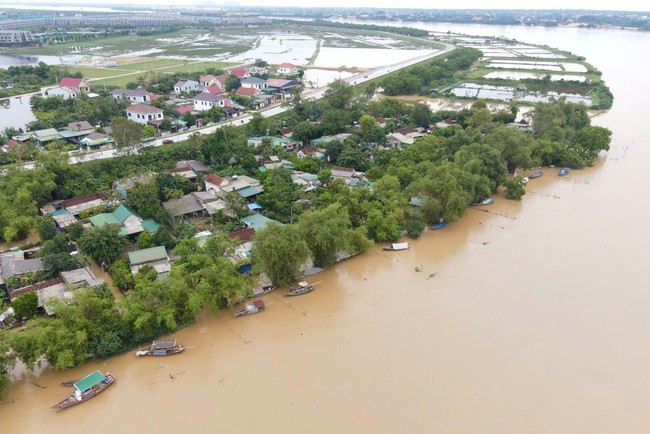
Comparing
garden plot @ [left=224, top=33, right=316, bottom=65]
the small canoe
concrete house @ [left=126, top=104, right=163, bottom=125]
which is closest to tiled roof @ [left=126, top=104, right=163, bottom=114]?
concrete house @ [left=126, top=104, right=163, bottom=125]

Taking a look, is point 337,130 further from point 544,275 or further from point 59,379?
point 59,379

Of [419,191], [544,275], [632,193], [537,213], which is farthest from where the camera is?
[632,193]

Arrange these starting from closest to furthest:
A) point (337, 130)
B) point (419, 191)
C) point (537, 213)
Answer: point (419, 191), point (537, 213), point (337, 130)

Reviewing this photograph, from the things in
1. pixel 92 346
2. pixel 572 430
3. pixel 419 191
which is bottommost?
pixel 572 430

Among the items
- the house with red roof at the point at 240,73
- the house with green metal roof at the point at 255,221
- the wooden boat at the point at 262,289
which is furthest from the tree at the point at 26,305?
the house with red roof at the point at 240,73

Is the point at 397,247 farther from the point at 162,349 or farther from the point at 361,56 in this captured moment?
the point at 361,56

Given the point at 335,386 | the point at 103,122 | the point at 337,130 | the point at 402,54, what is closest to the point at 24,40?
the point at 103,122

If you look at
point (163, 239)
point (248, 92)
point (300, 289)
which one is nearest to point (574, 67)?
point (248, 92)
